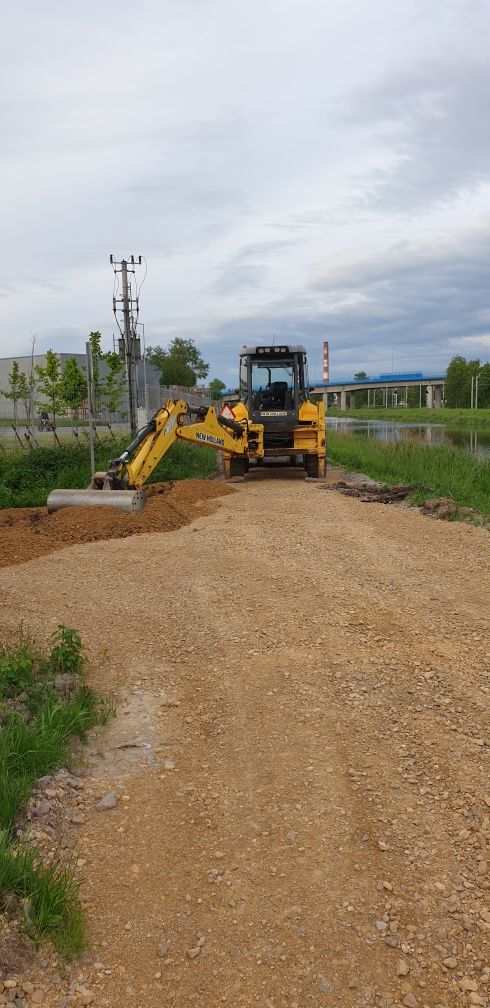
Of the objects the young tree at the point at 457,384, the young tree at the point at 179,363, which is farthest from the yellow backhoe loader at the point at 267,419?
the young tree at the point at 457,384

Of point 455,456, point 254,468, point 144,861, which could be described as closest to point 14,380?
point 254,468

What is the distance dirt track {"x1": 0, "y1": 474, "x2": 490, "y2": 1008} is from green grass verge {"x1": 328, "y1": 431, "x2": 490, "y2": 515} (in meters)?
5.96

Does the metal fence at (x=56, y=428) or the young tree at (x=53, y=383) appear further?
the young tree at (x=53, y=383)

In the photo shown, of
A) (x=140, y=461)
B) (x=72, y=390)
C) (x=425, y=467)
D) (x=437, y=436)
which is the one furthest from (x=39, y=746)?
(x=437, y=436)

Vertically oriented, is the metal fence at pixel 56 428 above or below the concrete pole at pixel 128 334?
below

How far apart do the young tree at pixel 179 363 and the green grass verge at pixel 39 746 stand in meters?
55.4

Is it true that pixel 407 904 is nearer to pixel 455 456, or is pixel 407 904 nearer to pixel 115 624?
pixel 115 624

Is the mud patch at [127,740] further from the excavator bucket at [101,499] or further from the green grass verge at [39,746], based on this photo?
the excavator bucket at [101,499]

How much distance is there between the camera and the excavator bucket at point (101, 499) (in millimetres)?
10867

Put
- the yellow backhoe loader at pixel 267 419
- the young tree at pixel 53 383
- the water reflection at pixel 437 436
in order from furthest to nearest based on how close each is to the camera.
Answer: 1. the water reflection at pixel 437 436
2. the young tree at pixel 53 383
3. the yellow backhoe loader at pixel 267 419

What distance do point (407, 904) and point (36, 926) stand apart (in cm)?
137

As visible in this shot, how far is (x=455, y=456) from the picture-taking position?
1997cm

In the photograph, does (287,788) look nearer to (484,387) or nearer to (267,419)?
(267,419)

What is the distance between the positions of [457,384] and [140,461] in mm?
92009
